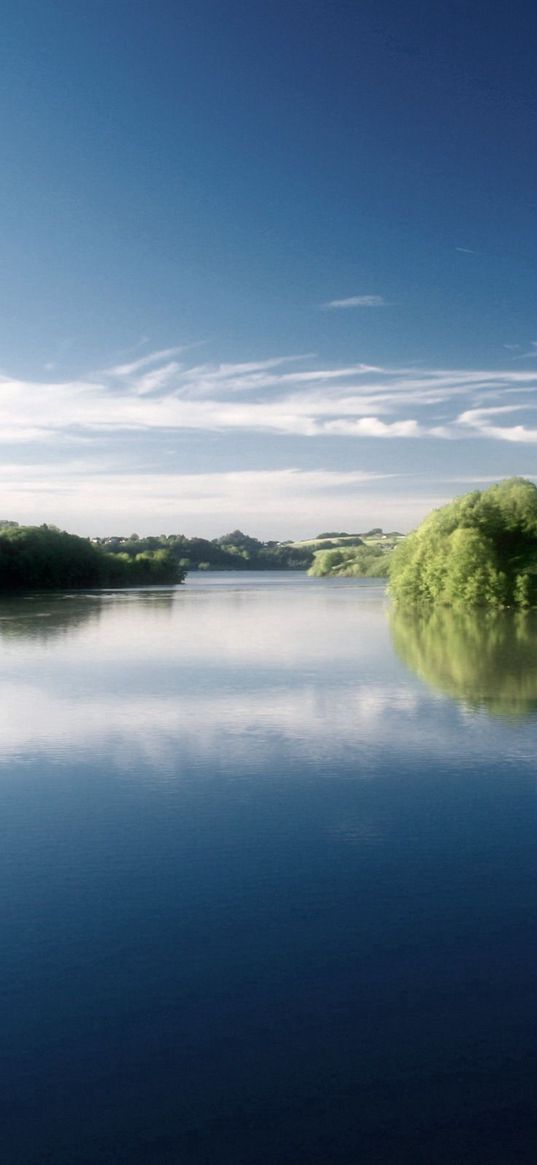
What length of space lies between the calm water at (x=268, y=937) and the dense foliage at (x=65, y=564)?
9028 cm

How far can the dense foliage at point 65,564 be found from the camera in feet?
346

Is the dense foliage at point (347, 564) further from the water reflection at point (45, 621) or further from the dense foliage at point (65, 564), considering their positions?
the water reflection at point (45, 621)

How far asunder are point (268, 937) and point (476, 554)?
158 ft

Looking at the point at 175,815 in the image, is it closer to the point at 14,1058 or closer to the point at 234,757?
the point at 234,757

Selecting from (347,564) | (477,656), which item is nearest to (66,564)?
(347,564)

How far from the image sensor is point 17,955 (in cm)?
730

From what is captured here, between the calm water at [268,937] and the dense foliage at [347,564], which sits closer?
the calm water at [268,937]

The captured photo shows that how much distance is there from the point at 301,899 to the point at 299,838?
6.18 feet

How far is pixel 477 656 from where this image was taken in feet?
93.6

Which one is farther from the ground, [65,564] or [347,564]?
[65,564]

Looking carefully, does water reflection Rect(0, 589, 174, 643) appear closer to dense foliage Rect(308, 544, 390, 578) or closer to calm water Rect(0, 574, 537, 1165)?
calm water Rect(0, 574, 537, 1165)

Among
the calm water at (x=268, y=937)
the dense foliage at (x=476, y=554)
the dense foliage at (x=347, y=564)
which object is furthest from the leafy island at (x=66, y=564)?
the calm water at (x=268, y=937)

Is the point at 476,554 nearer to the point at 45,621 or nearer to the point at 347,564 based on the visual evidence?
the point at 45,621

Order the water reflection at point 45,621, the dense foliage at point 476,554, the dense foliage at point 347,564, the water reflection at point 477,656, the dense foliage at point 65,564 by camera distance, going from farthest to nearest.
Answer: the dense foliage at point 347,564
the dense foliage at point 65,564
the dense foliage at point 476,554
the water reflection at point 45,621
the water reflection at point 477,656
